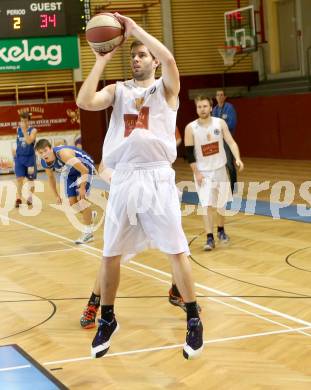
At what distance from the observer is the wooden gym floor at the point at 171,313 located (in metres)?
4.93

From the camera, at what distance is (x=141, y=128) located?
472cm

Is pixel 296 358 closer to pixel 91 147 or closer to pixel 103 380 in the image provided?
pixel 103 380

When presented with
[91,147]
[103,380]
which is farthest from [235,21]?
[103,380]

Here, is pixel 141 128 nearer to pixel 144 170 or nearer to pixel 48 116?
pixel 144 170

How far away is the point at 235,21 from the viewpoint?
974 inches

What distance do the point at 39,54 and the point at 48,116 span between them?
1.97 meters

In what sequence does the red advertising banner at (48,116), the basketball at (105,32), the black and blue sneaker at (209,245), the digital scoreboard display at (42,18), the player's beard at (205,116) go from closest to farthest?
the basketball at (105,32) → the player's beard at (205,116) → the black and blue sneaker at (209,245) → the digital scoreboard display at (42,18) → the red advertising banner at (48,116)

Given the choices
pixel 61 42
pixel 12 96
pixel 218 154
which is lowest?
pixel 218 154

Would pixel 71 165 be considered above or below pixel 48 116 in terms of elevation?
below

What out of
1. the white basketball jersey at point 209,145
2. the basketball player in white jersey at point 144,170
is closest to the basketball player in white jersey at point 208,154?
the white basketball jersey at point 209,145

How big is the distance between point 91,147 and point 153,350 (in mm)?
20231

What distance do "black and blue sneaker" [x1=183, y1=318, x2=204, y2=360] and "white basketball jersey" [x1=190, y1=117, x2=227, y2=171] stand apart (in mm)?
4449

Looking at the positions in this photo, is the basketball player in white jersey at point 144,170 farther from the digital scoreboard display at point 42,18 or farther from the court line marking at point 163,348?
the digital scoreboard display at point 42,18

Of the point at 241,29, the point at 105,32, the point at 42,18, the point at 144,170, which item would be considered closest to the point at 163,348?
the point at 144,170
